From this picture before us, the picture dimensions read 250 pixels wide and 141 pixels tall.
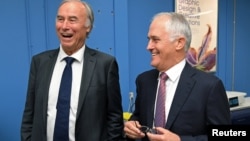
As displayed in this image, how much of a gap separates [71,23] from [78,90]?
339mm

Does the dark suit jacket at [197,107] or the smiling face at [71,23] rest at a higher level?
the smiling face at [71,23]

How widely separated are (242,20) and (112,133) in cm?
281

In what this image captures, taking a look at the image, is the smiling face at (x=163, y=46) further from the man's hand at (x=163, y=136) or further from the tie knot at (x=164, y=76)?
the man's hand at (x=163, y=136)

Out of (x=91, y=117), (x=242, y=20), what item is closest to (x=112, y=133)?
(x=91, y=117)

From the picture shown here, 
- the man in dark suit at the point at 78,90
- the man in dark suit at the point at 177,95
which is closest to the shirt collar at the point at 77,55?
the man in dark suit at the point at 78,90

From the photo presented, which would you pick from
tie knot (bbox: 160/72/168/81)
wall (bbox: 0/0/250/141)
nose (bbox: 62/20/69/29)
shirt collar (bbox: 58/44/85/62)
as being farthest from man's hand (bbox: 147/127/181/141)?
wall (bbox: 0/0/250/141)

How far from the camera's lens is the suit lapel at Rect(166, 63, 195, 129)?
139 cm

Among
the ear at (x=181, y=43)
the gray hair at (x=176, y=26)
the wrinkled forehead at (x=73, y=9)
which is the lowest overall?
the ear at (x=181, y=43)

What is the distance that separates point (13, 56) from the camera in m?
2.33

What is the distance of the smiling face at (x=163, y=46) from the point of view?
1.45 m

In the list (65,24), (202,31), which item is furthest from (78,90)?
(202,31)

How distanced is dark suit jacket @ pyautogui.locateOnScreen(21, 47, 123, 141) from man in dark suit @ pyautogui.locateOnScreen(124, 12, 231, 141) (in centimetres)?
14

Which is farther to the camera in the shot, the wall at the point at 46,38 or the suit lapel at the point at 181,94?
the wall at the point at 46,38

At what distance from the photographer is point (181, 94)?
4.62 feet
